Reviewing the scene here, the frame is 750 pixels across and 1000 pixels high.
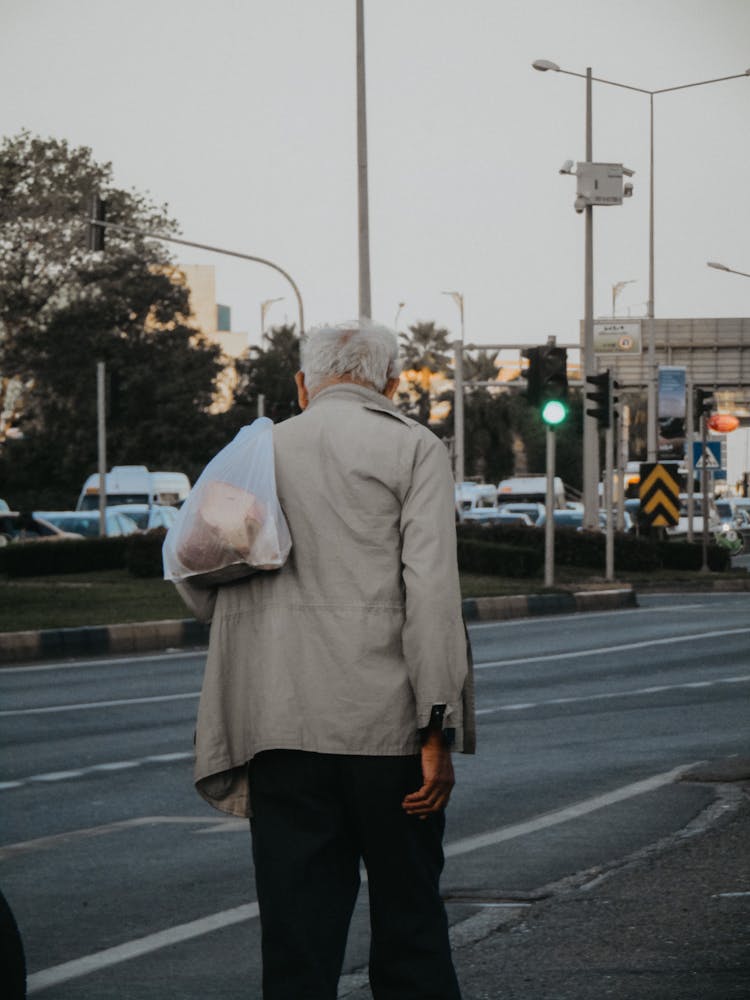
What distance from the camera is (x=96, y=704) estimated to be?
14258mm

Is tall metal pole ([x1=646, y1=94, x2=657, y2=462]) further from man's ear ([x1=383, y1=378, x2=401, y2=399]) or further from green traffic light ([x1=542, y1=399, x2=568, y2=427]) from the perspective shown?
man's ear ([x1=383, y1=378, x2=401, y2=399])

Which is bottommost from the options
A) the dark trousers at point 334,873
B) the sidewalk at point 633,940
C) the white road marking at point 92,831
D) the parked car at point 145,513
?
the white road marking at point 92,831

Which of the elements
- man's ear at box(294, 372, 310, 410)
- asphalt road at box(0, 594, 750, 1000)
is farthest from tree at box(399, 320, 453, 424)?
man's ear at box(294, 372, 310, 410)

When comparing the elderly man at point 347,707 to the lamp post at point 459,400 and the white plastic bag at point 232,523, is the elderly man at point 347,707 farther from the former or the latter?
the lamp post at point 459,400

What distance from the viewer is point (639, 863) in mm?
6918

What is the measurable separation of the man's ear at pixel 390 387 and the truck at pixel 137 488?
46.8m

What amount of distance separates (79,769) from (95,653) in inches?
366

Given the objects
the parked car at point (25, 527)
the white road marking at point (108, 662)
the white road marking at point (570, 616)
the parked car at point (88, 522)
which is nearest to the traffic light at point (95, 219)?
the white road marking at point (570, 616)

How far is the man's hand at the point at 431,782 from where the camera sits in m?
3.83

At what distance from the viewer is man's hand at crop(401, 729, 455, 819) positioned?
3.83 meters

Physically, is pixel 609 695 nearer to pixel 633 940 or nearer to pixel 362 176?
pixel 633 940

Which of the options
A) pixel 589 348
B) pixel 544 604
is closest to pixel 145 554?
pixel 544 604

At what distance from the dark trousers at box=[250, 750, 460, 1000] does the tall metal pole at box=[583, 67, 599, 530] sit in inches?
1239

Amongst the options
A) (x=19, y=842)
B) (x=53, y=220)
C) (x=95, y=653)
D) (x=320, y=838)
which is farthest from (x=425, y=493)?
(x=53, y=220)
